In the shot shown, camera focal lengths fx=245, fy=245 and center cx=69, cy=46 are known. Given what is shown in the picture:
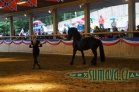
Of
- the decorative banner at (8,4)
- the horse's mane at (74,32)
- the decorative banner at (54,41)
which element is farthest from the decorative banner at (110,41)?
the decorative banner at (8,4)

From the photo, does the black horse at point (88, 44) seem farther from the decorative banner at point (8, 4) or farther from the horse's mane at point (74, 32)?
the decorative banner at point (8, 4)

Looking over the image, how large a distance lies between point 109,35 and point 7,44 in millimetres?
13652

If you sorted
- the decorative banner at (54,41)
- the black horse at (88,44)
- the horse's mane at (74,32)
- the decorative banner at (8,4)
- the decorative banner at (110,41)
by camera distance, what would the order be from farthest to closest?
the decorative banner at (54,41) < the decorative banner at (8,4) < the decorative banner at (110,41) < the horse's mane at (74,32) < the black horse at (88,44)

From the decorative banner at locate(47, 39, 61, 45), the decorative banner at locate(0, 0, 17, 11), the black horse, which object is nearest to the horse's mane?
the black horse

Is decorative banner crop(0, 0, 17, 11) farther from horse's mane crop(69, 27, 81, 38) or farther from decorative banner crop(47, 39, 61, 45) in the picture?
horse's mane crop(69, 27, 81, 38)

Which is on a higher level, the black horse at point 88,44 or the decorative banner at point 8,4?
the decorative banner at point 8,4

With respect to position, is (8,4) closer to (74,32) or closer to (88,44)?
(74,32)

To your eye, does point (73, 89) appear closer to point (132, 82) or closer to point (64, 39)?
point (132, 82)

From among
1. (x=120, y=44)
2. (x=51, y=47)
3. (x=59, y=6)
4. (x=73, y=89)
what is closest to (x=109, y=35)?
(x=120, y=44)

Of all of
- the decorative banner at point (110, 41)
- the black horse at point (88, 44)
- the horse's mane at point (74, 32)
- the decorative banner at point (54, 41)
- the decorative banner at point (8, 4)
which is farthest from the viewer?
the decorative banner at point (54, 41)

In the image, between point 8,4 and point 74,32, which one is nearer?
point 74,32

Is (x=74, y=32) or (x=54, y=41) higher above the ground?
(x=74, y=32)

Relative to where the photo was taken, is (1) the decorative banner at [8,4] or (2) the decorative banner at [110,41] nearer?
(2) the decorative banner at [110,41]

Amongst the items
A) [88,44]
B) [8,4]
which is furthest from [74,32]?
[8,4]
